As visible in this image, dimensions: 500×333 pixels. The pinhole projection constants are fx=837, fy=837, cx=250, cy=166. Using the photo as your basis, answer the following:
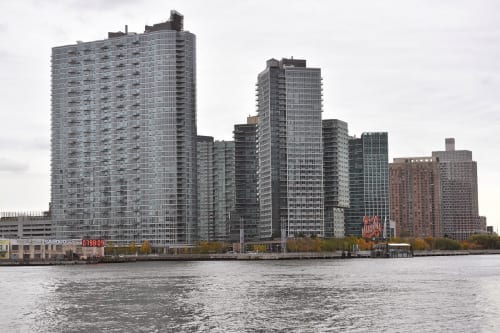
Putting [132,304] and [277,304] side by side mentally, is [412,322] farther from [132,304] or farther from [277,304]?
[132,304]

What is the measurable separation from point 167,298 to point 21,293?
32.2 m

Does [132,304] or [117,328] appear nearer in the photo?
[117,328]

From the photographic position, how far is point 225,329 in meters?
85.6

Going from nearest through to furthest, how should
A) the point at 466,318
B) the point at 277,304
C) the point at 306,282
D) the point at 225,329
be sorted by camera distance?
1. the point at 225,329
2. the point at 466,318
3. the point at 277,304
4. the point at 306,282

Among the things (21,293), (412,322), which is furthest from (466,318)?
(21,293)

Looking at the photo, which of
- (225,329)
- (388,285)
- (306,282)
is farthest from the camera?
(306,282)

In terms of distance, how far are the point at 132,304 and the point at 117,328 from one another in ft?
85.4

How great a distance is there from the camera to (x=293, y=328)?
85688mm

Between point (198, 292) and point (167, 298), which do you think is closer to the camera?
point (167, 298)

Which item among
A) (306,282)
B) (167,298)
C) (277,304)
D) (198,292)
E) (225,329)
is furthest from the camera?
(306,282)

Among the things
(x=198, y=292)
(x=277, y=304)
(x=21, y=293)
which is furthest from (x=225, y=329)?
(x=21, y=293)

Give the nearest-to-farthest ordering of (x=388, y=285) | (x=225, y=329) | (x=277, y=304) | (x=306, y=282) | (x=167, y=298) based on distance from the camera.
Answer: (x=225, y=329) → (x=277, y=304) → (x=167, y=298) → (x=388, y=285) → (x=306, y=282)

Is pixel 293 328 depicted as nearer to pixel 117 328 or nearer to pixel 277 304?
pixel 117 328

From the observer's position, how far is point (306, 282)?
15875 centimetres
